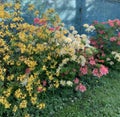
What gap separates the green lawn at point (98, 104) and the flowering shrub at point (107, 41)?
0.54 meters

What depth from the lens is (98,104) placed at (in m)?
4.52

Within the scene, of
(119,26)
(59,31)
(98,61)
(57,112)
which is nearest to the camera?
(57,112)

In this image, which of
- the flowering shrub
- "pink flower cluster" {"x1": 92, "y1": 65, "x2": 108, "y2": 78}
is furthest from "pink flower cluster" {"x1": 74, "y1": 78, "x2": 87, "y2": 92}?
the flowering shrub

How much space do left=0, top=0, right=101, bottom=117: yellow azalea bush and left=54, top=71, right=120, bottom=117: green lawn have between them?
359 millimetres

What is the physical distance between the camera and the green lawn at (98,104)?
424cm

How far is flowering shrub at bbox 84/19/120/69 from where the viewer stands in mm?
5586

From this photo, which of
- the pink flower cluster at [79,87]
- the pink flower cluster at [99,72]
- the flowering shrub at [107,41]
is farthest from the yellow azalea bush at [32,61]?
the flowering shrub at [107,41]

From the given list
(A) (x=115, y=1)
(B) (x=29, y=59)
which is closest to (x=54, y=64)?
(B) (x=29, y=59)

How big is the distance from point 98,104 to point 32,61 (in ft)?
4.16

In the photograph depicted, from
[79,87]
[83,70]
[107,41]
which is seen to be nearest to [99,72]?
[83,70]

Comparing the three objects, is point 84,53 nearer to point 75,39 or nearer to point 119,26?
point 75,39

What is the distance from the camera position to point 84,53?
4605 mm

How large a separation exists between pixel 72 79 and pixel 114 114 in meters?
0.82

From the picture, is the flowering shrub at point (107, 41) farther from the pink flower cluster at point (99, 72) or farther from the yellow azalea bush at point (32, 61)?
the yellow azalea bush at point (32, 61)
